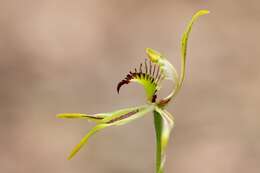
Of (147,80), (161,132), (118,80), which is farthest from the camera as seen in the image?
(118,80)

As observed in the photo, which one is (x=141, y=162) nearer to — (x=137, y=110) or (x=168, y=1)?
(x=168, y=1)

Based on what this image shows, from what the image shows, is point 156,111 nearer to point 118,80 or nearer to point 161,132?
point 161,132

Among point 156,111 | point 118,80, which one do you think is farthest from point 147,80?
point 118,80

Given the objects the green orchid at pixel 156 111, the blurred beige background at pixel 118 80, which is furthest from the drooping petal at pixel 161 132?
the blurred beige background at pixel 118 80

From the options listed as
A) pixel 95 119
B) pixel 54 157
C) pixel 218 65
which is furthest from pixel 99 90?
pixel 95 119

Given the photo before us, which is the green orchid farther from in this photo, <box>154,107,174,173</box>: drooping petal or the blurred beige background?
the blurred beige background

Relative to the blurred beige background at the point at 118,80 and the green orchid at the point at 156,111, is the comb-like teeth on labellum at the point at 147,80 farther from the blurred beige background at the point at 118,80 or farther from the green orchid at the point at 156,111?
the blurred beige background at the point at 118,80

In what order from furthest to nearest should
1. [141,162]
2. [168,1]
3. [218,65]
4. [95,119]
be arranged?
[168,1], [218,65], [141,162], [95,119]
